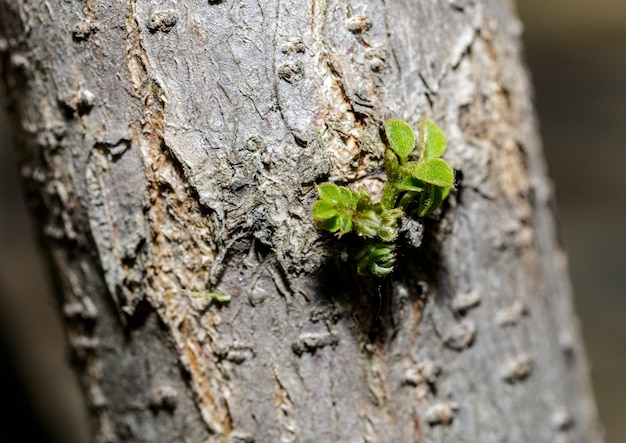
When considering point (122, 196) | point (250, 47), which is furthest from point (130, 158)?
point (250, 47)

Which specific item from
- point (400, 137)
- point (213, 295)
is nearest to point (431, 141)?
point (400, 137)

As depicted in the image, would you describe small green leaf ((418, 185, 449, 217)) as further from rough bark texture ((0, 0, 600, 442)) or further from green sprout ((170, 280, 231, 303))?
green sprout ((170, 280, 231, 303))

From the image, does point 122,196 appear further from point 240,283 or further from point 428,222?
point 428,222

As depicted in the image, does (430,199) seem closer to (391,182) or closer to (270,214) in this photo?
(391,182)

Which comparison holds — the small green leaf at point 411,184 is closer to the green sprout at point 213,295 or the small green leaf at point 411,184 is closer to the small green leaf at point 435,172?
the small green leaf at point 435,172

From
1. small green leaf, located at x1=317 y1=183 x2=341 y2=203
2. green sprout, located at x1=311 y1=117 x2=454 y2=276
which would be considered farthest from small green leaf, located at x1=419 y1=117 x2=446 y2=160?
small green leaf, located at x1=317 y1=183 x2=341 y2=203

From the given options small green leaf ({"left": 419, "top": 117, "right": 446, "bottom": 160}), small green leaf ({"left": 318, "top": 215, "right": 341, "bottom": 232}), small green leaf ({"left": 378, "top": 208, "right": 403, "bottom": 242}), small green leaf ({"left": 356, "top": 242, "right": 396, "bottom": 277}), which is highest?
small green leaf ({"left": 419, "top": 117, "right": 446, "bottom": 160})
